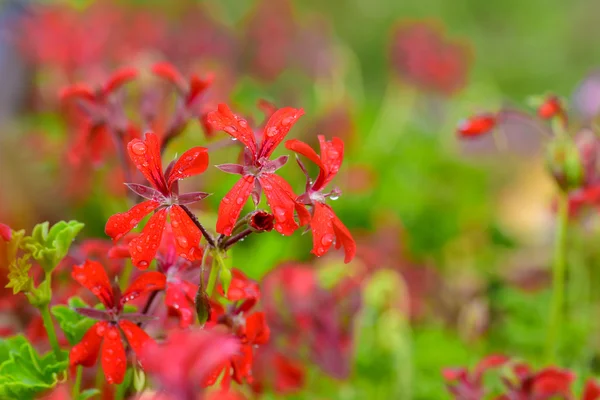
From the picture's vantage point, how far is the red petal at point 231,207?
0.57 metres

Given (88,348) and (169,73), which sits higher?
(169,73)

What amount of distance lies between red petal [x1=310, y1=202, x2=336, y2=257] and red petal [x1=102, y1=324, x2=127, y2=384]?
6.8 inches

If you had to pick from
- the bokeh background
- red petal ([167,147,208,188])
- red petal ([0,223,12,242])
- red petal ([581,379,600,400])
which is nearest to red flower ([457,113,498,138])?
the bokeh background

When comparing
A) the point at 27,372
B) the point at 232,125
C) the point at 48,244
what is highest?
the point at 232,125

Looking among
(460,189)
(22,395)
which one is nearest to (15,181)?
(22,395)

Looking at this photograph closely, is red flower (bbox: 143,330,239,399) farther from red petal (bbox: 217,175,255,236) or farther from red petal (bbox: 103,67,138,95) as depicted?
red petal (bbox: 103,67,138,95)

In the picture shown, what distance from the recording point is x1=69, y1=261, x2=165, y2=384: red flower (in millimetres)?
613

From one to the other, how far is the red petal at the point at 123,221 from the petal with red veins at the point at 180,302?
7 centimetres

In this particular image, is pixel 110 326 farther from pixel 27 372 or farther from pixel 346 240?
pixel 346 240

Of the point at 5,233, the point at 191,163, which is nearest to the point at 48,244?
the point at 5,233

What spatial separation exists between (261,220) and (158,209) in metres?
0.10

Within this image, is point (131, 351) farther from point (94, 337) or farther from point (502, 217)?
point (502, 217)

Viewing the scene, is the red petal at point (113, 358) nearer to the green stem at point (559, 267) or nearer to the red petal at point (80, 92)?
the red petal at point (80, 92)

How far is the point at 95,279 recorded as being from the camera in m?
0.65
